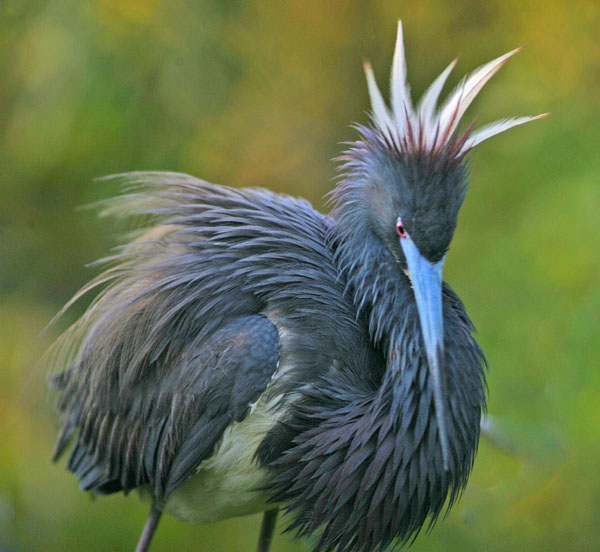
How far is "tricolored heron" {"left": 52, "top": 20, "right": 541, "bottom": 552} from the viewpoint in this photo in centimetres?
222

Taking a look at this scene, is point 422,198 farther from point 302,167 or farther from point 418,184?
point 302,167

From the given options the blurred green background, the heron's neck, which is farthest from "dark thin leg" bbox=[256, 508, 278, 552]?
the blurred green background

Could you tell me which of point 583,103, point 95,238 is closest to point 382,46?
point 583,103

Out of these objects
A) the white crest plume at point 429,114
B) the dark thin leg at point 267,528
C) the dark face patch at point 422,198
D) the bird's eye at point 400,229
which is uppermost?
the white crest plume at point 429,114

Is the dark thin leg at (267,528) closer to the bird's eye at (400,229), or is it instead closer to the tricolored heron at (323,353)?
the tricolored heron at (323,353)

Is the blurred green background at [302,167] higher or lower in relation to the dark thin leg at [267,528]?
higher

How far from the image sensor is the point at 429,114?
2.29m

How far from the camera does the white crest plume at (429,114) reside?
226 cm

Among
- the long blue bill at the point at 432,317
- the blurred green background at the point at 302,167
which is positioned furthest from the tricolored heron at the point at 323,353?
the blurred green background at the point at 302,167

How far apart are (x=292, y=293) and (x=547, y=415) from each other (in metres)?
2.95

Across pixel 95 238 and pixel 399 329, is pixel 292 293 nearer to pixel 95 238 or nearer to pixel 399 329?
pixel 399 329

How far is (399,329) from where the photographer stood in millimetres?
2291

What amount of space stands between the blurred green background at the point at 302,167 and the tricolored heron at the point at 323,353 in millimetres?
2259

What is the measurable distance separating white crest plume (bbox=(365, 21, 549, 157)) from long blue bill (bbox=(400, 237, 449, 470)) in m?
0.31
